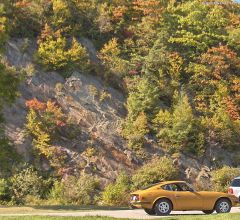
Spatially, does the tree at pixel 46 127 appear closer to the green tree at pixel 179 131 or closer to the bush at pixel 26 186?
the bush at pixel 26 186

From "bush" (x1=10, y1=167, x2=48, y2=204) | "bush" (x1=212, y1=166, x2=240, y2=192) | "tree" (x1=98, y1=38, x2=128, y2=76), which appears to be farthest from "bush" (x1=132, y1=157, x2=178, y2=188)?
"tree" (x1=98, y1=38, x2=128, y2=76)

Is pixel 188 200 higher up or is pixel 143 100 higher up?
pixel 143 100

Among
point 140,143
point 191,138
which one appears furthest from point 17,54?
point 191,138

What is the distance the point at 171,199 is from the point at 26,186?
522 inches

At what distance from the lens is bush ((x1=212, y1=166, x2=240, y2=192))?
3362 centimetres

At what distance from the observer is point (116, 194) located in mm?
30609

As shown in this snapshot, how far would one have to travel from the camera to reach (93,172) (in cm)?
3341

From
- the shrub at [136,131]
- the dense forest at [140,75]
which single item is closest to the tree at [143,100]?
the dense forest at [140,75]

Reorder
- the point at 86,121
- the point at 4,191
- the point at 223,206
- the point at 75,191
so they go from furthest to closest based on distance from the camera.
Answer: the point at 86,121, the point at 75,191, the point at 4,191, the point at 223,206

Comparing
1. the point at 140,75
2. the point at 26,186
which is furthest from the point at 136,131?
the point at 26,186

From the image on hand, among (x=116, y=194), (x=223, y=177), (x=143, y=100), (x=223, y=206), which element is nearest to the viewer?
(x=223, y=206)

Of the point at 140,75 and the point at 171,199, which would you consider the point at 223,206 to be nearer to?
the point at 171,199

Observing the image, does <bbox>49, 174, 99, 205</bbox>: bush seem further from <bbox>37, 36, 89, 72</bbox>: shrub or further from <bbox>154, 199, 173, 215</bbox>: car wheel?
<bbox>154, 199, 173, 215</bbox>: car wheel

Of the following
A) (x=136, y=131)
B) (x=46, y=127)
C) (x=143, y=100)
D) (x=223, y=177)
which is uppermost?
(x=143, y=100)
